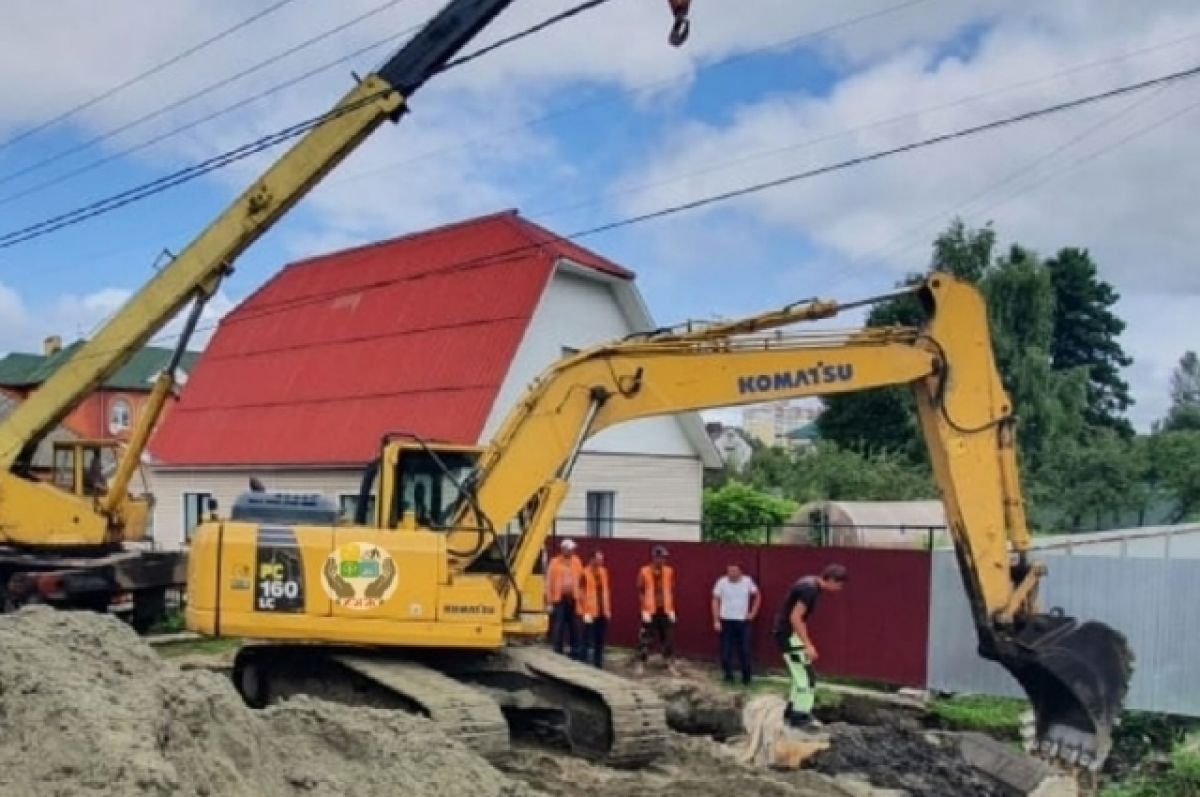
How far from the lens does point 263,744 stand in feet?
24.7

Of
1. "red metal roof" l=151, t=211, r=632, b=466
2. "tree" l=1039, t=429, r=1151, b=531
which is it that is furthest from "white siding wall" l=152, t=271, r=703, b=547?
"tree" l=1039, t=429, r=1151, b=531

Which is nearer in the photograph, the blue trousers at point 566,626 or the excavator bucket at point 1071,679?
the excavator bucket at point 1071,679

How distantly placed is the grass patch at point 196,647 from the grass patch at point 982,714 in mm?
9172

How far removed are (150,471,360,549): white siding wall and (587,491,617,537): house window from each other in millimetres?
4396

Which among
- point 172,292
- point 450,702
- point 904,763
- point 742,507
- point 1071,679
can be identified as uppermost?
point 172,292

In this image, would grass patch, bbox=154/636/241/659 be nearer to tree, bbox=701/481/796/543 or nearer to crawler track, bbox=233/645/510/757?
crawler track, bbox=233/645/510/757

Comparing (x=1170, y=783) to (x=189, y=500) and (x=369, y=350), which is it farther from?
(x=189, y=500)

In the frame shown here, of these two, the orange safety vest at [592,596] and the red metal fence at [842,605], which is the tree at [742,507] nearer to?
the red metal fence at [842,605]

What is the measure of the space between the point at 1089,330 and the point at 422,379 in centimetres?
3976

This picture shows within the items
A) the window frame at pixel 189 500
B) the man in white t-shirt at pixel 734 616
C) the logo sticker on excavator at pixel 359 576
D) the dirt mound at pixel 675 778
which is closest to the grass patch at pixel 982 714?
the man in white t-shirt at pixel 734 616

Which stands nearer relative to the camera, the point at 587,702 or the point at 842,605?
the point at 587,702

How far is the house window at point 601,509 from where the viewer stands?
85.1ft

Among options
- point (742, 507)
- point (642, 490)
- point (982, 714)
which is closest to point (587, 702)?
point (982, 714)

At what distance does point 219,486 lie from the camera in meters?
28.8
